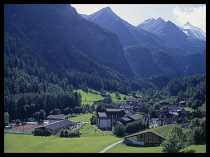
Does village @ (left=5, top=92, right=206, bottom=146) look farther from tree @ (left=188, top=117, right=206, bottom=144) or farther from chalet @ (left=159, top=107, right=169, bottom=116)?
tree @ (left=188, top=117, right=206, bottom=144)

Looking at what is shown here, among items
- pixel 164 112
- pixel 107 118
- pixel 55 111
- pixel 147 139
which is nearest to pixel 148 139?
pixel 147 139

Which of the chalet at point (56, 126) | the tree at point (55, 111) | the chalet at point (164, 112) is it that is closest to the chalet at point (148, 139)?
the chalet at point (56, 126)

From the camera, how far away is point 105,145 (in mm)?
61031

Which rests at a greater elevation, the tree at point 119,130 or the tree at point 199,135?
the tree at point 199,135

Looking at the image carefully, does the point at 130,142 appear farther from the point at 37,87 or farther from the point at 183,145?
the point at 37,87

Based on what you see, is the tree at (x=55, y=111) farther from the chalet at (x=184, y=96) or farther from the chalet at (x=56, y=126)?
the chalet at (x=184, y=96)

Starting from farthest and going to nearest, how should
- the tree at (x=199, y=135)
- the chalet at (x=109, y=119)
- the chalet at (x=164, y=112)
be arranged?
the chalet at (x=164, y=112), the chalet at (x=109, y=119), the tree at (x=199, y=135)

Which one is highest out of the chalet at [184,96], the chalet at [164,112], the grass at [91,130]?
the chalet at [184,96]

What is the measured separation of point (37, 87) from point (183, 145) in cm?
13910

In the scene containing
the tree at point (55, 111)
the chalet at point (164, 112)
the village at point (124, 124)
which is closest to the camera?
the village at point (124, 124)

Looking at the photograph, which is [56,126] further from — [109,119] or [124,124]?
[124,124]

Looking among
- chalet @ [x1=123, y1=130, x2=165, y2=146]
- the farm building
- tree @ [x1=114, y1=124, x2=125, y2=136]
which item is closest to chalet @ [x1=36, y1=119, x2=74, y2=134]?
tree @ [x1=114, y1=124, x2=125, y2=136]

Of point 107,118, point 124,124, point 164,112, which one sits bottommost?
point 164,112
